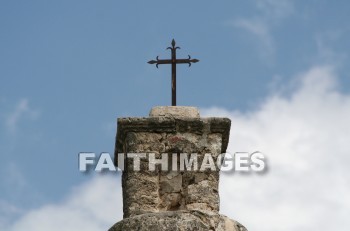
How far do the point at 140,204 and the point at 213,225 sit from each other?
55cm

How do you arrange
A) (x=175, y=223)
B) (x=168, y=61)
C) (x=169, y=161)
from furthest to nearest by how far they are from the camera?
1. (x=168, y=61)
2. (x=169, y=161)
3. (x=175, y=223)

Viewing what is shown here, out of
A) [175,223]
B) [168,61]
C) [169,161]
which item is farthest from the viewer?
[168,61]

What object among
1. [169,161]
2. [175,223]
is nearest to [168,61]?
[169,161]

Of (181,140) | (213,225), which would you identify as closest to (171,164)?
(181,140)

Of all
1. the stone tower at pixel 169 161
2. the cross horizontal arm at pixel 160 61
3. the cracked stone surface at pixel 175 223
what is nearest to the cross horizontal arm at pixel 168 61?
the cross horizontal arm at pixel 160 61

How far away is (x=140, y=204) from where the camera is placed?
4.97m

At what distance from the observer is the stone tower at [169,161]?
16.4 ft

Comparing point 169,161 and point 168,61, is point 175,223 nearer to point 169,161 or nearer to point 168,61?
point 169,161

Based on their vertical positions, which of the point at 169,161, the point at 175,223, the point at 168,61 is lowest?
the point at 175,223

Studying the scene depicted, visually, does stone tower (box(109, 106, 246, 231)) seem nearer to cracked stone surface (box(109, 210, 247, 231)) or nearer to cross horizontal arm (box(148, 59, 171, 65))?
cracked stone surface (box(109, 210, 247, 231))

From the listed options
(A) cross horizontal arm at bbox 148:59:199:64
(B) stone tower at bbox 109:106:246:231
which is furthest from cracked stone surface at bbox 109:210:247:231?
(A) cross horizontal arm at bbox 148:59:199:64

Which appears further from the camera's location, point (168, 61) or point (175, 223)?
point (168, 61)

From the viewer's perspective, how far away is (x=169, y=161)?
5094 mm

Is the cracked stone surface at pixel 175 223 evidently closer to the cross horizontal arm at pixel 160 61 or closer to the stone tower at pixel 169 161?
the stone tower at pixel 169 161
